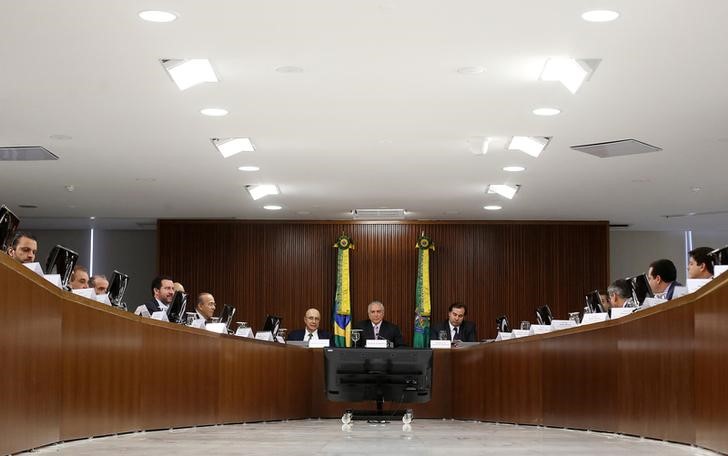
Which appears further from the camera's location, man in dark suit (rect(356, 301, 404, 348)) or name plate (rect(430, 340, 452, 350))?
man in dark suit (rect(356, 301, 404, 348))

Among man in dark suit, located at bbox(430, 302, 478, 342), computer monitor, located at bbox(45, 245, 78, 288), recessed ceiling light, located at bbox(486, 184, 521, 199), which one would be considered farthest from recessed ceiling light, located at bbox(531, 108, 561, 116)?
man in dark suit, located at bbox(430, 302, 478, 342)

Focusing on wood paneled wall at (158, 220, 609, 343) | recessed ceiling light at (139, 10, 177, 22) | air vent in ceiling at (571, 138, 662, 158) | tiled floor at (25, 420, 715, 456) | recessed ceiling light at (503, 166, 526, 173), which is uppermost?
recessed ceiling light at (139, 10, 177, 22)

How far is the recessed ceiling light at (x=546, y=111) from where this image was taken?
960 centimetres

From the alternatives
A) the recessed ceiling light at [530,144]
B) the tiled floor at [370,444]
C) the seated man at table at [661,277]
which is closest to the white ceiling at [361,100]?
the recessed ceiling light at [530,144]

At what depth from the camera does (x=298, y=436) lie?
7.38 m

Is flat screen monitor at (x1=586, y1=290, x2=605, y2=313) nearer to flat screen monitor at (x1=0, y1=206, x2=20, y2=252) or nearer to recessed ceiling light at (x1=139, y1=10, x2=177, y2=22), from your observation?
recessed ceiling light at (x1=139, y1=10, x2=177, y2=22)

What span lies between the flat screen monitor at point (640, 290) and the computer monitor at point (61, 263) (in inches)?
154

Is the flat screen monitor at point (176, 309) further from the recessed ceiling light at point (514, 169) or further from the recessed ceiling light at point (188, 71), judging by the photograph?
the recessed ceiling light at point (514, 169)

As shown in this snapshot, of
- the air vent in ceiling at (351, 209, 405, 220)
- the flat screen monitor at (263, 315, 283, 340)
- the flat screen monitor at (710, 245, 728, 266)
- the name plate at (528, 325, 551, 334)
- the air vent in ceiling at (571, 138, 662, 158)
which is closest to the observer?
the flat screen monitor at (710, 245, 728, 266)

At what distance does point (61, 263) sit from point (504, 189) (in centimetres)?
786

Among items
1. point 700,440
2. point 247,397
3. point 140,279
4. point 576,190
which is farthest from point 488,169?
point 140,279

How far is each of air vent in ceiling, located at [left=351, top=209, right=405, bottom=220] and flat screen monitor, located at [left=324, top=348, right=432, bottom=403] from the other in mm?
6593

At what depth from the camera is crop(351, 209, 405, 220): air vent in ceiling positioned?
1649cm

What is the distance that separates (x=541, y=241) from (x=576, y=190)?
360 centimetres
